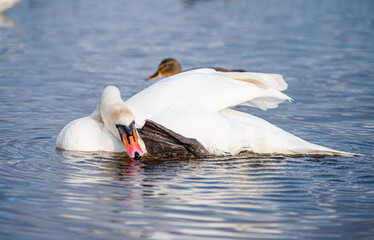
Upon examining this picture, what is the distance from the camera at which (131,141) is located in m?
6.09

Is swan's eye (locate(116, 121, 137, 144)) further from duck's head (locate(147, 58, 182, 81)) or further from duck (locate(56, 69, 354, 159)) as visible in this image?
duck's head (locate(147, 58, 182, 81))

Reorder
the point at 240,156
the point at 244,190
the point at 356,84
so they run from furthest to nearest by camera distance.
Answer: the point at 356,84 < the point at 240,156 < the point at 244,190

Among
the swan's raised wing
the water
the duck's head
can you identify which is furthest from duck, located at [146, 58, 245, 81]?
the swan's raised wing

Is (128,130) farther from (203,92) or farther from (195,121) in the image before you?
(203,92)

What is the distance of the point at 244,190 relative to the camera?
524 centimetres

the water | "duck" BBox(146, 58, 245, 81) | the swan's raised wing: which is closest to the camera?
the water

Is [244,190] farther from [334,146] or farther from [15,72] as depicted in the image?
[15,72]

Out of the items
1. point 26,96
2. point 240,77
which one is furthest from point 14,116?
point 240,77

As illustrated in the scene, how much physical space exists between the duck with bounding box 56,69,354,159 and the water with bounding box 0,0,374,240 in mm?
140

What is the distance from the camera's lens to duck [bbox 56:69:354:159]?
609 cm

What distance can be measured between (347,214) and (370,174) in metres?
1.17

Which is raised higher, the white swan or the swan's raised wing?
the swan's raised wing

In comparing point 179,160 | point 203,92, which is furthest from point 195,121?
point 179,160

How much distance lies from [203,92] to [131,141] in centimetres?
86
